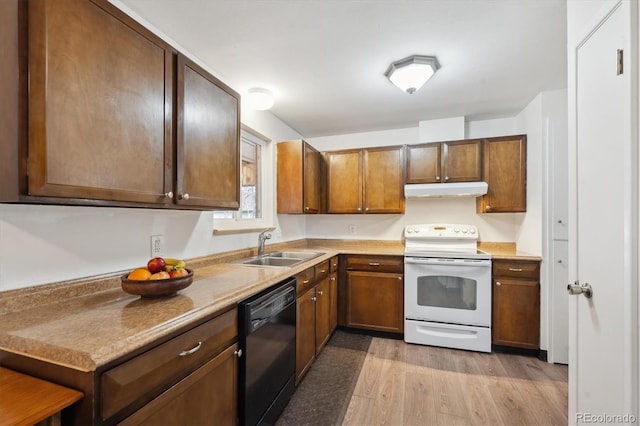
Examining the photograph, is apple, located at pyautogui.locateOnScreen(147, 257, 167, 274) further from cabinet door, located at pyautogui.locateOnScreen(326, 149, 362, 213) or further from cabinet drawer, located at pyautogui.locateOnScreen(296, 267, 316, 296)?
cabinet door, located at pyautogui.locateOnScreen(326, 149, 362, 213)

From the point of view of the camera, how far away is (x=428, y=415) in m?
1.75

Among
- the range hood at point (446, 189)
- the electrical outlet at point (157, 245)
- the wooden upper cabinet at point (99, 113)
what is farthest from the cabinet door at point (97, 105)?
the range hood at point (446, 189)

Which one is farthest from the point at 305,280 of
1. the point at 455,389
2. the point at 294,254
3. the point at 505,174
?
the point at 505,174

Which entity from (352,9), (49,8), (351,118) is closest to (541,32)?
(352,9)

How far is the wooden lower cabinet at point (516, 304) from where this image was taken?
2.48 meters

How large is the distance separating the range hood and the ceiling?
80cm

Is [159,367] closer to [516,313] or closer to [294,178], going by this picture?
[294,178]

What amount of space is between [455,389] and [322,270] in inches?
51.7

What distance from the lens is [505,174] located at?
9.23 feet

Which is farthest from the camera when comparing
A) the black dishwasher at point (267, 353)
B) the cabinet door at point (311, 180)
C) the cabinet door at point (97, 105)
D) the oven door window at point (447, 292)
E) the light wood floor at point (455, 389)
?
the cabinet door at point (311, 180)

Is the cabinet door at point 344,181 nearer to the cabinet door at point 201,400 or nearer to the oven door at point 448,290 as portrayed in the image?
the oven door at point 448,290

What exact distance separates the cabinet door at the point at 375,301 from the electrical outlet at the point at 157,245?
1877 millimetres

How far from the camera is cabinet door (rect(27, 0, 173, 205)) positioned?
0.89m

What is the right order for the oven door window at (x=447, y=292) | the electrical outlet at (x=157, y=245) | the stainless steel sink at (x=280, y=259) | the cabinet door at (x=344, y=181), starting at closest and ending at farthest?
1. the electrical outlet at (x=157, y=245)
2. the stainless steel sink at (x=280, y=259)
3. the oven door window at (x=447, y=292)
4. the cabinet door at (x=344, y=181)
